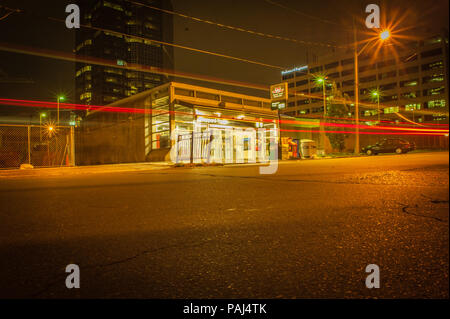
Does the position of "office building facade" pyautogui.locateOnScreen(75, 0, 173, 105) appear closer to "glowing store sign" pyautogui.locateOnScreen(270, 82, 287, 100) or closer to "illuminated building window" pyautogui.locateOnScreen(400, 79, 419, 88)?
"illuminated building window" pyautogui.locateOnScreen(400, 79, 419, 88)

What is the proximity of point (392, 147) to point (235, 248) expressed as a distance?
89.7ft

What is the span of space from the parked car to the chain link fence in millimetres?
25377

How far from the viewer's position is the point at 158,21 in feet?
347

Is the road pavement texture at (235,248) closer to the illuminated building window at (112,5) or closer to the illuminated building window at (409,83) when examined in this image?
the illuminated building window at (409,83)

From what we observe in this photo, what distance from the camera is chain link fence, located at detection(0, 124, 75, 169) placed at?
15.9m

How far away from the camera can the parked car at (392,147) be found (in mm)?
23625

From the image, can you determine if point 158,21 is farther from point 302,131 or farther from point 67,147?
point 67,147

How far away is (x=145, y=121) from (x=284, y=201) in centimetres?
2716

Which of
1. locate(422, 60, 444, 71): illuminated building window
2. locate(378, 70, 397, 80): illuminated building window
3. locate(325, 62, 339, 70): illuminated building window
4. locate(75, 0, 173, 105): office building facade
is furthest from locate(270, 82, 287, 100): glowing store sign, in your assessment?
locate(325, 62, 339, 70): illuminated building window

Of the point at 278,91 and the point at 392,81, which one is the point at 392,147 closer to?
the point at 278,91

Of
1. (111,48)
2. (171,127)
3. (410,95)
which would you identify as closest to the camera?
(171,127)

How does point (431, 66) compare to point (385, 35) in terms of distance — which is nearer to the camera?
point (385, 35)

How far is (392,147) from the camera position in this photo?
81.7 feet

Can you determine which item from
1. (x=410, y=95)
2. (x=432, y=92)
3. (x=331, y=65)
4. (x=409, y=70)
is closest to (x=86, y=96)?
(x=331, y=65)
